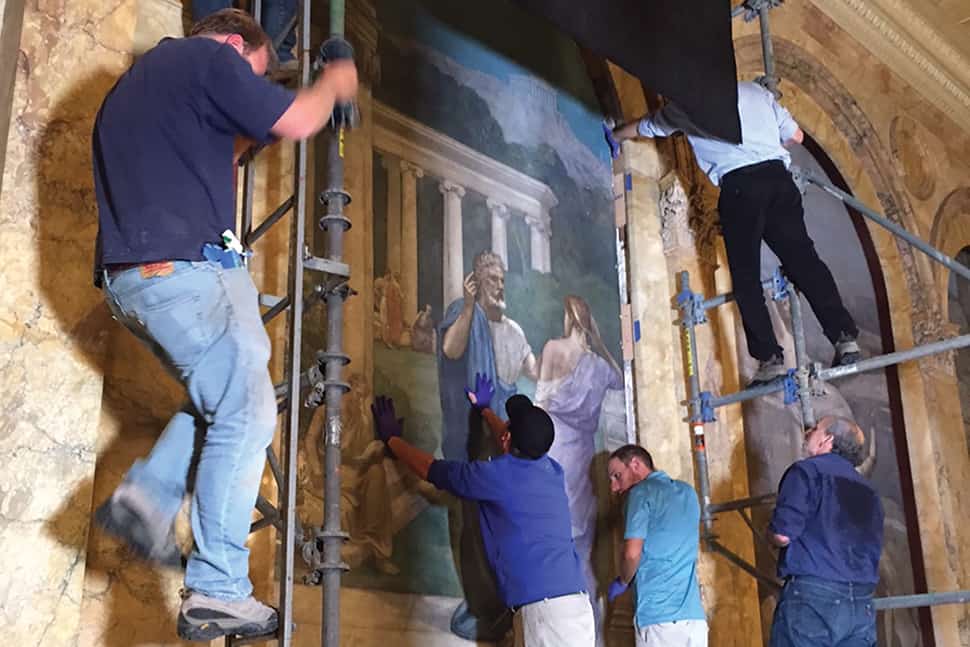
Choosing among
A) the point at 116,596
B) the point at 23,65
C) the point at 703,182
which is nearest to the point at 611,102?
the point at 703,182

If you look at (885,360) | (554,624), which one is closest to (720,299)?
(885,360)

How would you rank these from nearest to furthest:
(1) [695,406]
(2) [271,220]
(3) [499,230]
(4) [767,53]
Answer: (2) [271,220]
(3) [499,230]
(1) [695,406]
(4) [767,53]

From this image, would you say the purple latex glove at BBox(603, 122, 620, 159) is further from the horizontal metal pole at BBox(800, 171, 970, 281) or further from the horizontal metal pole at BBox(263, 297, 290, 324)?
the horizontal metal pole at BBox(263, 297, 290, 324)

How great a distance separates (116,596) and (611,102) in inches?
156

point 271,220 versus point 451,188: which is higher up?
point 451,188

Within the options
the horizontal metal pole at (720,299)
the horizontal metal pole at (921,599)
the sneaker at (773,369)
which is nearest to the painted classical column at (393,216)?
the horizontal metal pole at (720,299)

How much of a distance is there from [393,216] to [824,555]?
2.40 meters

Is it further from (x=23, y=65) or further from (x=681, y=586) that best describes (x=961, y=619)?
(x=23, y=65)

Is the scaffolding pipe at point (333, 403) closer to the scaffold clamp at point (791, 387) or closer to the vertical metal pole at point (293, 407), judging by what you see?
the vertical metal pole at point (293, 407)

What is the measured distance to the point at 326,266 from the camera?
3.39 metres

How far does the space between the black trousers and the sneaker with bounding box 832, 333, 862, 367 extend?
0.03m

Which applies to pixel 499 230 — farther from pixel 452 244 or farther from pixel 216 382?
pixel 216 382

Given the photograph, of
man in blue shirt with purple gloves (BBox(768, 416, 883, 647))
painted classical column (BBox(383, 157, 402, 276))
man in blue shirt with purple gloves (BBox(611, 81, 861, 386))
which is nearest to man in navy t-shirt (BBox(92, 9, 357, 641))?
painted classical column (BBox(383, 157, 402, 276))

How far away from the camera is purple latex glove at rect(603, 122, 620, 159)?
19.8ft
